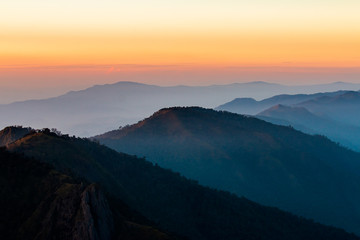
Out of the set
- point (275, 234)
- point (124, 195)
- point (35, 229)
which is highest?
point (35, 229)

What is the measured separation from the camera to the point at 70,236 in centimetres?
10269

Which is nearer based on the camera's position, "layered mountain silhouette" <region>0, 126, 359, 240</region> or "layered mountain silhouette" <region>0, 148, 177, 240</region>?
"layered mountain silhouette" <region>0, 148, 177, 240</region>

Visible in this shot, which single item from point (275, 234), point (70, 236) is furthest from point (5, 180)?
point (275, 234)

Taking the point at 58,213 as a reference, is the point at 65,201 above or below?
above

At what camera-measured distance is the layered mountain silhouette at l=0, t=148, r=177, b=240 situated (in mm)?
104062

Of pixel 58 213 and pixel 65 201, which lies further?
pixel 65 201

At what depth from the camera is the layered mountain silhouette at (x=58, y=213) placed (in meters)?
104

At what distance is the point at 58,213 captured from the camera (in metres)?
107

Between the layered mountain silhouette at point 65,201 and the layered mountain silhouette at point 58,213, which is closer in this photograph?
the layered mountain silhouette at point 58,213

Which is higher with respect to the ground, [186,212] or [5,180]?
[5,180]

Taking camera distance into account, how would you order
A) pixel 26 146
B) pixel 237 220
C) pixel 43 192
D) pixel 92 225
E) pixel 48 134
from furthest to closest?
pixel 237 220 < pixel 48 134 < pixel 26 146 < pixel 43 192 < pixel 92 225

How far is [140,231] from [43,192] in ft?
87.1

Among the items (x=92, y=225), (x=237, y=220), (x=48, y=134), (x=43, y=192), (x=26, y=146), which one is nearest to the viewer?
(x=92, y=225)

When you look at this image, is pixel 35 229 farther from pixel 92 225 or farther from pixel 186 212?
pixel 186 212
